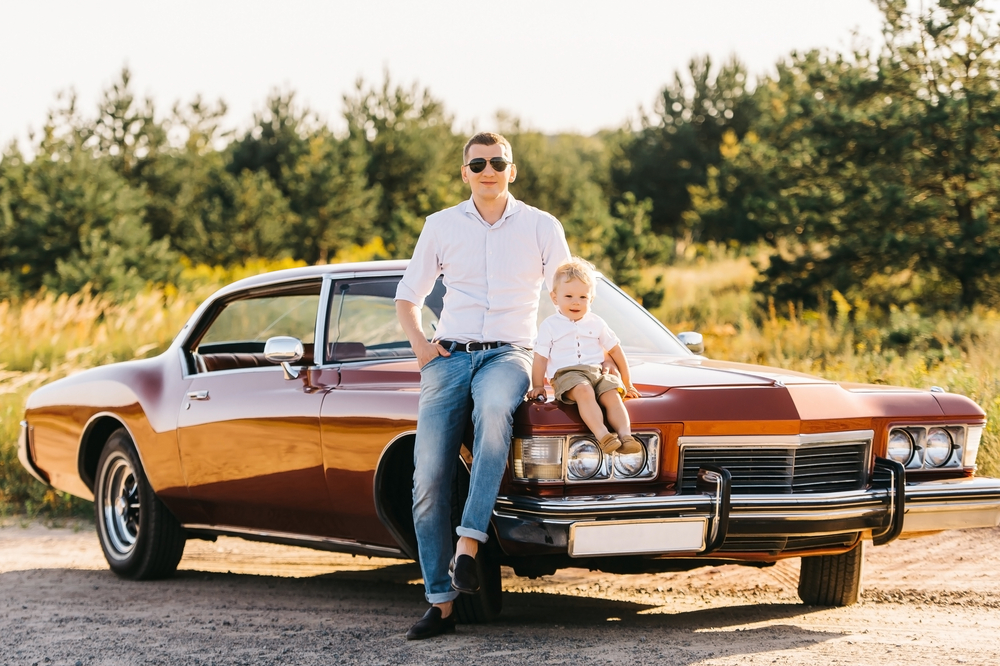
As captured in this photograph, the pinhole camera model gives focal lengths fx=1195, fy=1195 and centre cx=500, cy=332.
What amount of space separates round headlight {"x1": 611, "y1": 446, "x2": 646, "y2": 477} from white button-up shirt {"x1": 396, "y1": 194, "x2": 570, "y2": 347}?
68 cm

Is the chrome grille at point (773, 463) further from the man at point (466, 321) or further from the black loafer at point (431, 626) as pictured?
the black loafer at point (431, 626)

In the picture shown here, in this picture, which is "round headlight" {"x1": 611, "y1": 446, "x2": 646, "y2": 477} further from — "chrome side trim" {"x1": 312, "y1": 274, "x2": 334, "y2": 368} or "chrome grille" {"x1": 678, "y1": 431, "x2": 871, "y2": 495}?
"chrome side trim" {"x1": 312, "y1": 274, "x2": 334, "y2": 368}

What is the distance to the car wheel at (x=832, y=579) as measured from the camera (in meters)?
5.46

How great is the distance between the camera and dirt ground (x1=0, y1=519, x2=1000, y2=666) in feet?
14.7

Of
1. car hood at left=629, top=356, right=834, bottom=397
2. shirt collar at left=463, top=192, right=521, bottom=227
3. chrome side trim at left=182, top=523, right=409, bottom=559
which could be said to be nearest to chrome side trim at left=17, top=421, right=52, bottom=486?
chrome side trim at left=182, top=523, right=409, bottom=559

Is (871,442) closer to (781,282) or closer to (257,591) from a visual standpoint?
(257,591)

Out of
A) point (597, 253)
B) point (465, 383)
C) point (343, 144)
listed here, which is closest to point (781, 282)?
point (597, 253)

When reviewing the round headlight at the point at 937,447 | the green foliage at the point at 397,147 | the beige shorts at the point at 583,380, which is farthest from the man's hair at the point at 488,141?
the green foliage at the point at 397,147

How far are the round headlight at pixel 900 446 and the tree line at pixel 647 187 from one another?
15.3 meters

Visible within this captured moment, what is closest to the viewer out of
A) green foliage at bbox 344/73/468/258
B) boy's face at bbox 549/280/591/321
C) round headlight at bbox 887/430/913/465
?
boy's face at bbox 549/280/591/321

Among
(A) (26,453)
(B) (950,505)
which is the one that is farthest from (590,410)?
(A) (26,453)

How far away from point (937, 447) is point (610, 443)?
61.3 inches

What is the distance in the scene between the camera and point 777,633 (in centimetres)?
482

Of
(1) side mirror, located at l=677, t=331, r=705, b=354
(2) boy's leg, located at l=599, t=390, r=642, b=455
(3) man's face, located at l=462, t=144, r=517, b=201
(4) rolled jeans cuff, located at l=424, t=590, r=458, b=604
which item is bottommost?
(4) rolled jeans cuff, located at l=424, t=590, r=458, b=604
